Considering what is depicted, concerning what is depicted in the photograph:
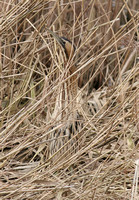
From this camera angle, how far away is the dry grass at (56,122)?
58.3 inches

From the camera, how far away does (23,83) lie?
79.9 inches

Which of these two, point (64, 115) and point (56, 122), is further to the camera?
point (64, 115)

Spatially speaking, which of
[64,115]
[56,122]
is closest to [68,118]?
[64,115]

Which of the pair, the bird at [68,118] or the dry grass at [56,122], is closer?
the dry grass at [56,122]

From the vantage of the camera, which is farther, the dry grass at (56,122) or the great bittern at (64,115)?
the great bittern at (64,115)

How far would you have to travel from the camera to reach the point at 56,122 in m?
1.50

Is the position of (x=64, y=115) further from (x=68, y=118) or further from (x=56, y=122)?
(x=56, y=122)

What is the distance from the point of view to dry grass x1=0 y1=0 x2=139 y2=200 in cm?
148

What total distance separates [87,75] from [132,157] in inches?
31.5

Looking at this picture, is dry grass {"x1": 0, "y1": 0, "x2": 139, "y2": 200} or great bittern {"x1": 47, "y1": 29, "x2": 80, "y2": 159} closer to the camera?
dry grass {"x1": 0, "y1": 0, "x2": 139, "y2": 200}

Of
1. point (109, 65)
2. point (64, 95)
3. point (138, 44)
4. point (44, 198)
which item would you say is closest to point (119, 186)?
point (44, 198)

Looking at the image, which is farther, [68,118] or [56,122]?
[68,118]

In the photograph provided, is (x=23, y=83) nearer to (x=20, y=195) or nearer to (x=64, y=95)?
(x=64, y=95)

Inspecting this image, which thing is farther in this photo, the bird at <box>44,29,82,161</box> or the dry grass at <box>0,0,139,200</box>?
the bird at <box>44,29,82,161</box>
